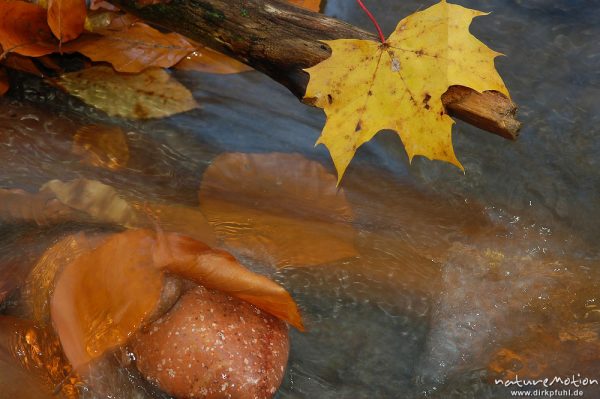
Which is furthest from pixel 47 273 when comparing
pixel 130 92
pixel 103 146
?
pixel 130 92

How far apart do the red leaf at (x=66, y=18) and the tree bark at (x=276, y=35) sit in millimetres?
358

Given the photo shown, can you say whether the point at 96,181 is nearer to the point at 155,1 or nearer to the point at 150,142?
the point at 150,142

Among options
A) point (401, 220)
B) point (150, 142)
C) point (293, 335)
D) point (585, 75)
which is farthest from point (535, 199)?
point (150, 142)

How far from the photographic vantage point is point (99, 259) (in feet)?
6.16

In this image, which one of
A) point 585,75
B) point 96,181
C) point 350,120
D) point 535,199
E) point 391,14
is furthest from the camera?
point 391,14

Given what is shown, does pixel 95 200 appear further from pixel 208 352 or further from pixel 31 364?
pixel 208 352

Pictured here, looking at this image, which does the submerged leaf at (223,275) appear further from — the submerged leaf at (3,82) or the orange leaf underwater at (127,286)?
the submerged leaf at (3,82)

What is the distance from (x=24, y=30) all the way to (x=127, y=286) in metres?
1.14

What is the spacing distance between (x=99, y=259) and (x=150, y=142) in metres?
0.72

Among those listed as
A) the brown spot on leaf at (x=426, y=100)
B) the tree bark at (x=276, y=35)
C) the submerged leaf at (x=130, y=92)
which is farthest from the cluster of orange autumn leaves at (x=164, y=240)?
the brown spot on leaf at (x=426, y=100)

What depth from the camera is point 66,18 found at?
96.7 inches

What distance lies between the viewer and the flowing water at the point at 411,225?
6.59 feet

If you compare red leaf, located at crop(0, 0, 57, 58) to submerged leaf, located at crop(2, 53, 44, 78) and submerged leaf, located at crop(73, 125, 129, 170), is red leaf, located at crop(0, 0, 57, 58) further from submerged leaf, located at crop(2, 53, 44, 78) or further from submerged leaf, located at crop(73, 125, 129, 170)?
submerged leaf, located at crop(73, 125, 129, 170)

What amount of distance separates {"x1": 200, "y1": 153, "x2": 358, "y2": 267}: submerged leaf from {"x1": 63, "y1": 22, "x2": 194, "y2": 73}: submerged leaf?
1.57 ft
